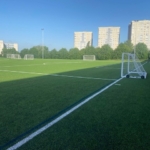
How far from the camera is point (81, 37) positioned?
14150 cm

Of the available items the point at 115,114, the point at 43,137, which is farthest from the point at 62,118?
the point at 115,114

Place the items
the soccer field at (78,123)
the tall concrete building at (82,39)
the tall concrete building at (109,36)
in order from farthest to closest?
the tall concrete building at (82,39) → the tall concrete building at (109,36) → the soccer field at (78,123)

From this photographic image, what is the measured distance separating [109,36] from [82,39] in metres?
24.1

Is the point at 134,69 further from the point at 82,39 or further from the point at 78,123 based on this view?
the point at 82,39

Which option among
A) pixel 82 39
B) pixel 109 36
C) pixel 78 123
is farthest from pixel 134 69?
pixel 82 39

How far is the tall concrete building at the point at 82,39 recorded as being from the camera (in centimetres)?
13899

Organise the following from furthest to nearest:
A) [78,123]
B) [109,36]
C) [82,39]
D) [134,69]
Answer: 1. [82,39]
2. [109,36]
3. [134,69]
4. [78,123]

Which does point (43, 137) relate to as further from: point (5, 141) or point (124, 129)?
point (124, 129)

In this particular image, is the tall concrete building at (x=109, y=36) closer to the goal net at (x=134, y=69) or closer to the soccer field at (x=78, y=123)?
the goal net at (x=134, y=69)

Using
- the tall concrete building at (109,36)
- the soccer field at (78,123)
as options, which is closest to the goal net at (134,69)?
the soccer field at (78,123)

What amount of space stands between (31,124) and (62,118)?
0.67 m

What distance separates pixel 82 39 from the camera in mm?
141500

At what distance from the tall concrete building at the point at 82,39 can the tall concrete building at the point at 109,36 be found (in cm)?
1139

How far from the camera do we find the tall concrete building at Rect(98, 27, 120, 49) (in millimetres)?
126375
